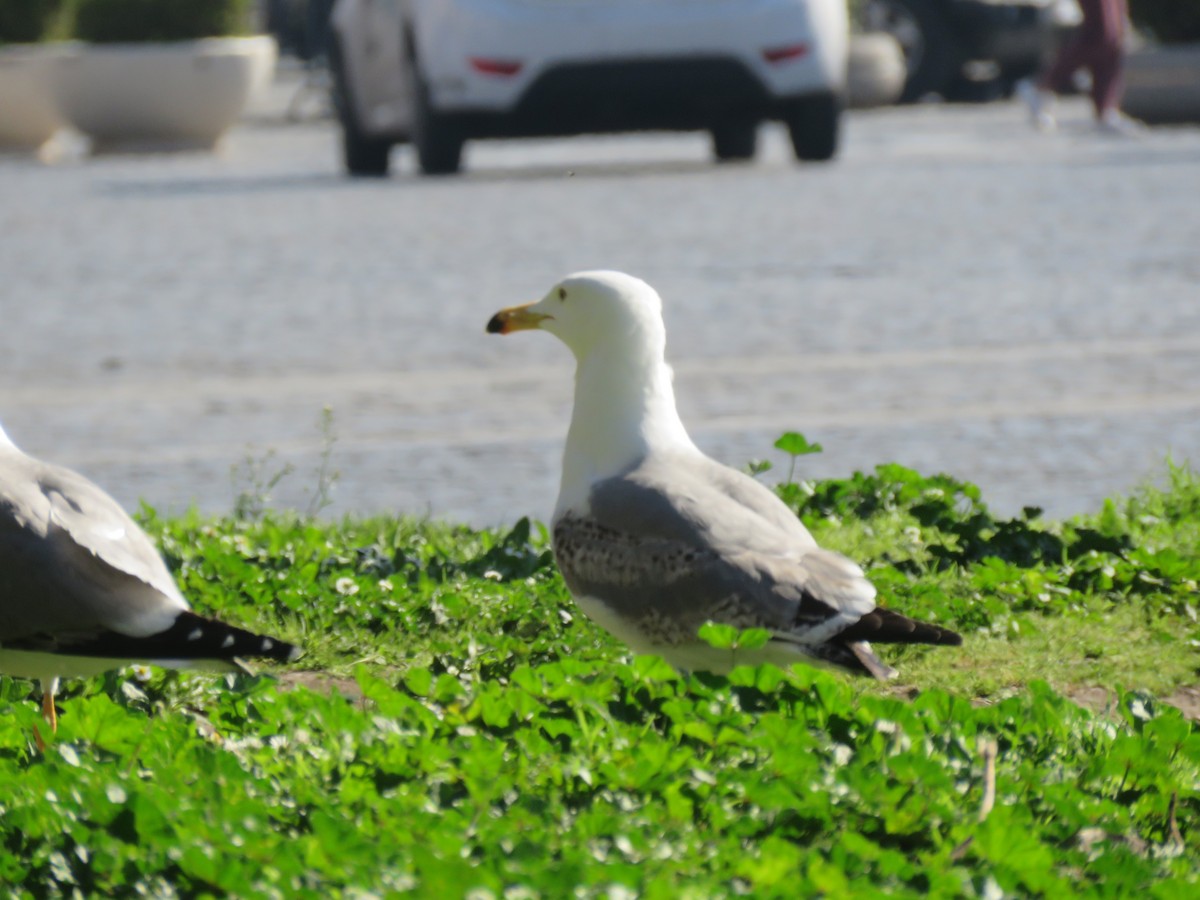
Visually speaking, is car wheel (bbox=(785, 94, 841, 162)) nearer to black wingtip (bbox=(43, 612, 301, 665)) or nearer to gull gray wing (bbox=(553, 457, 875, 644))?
gull gray wing (bbox=(553, 457, 875, 644))

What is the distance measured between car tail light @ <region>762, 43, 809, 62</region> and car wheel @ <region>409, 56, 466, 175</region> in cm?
245

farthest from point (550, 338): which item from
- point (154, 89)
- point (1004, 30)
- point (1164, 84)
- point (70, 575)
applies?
point (1004, 30)

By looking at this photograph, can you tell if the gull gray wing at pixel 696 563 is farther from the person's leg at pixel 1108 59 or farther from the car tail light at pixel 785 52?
the person's leg at pixel 1108 59

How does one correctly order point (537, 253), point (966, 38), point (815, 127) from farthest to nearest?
1. point (966, 38)
2. point (815, 127)
3. point (537, 253)

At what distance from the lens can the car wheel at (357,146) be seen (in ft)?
59.3

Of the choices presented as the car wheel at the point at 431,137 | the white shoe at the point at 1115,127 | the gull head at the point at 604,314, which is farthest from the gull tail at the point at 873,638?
the white shoe at the point at 1115,127

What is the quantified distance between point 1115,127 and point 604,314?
17665mm

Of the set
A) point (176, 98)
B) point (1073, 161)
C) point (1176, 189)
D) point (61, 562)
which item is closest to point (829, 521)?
point (61, 562)

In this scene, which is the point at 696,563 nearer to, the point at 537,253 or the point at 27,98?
the point at 537,253

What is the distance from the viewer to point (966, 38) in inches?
1053

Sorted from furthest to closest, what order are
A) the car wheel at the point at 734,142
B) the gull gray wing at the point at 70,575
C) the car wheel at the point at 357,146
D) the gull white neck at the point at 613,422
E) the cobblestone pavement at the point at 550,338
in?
the car wheel at the point at 734,142
the car wheel at the point at 357,146
the cobblestone pavement at the point at 550,338
the gull white neck at the point at 613,422
the gull gray wing at the point at 70,575

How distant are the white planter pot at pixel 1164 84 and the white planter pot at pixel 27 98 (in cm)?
1029

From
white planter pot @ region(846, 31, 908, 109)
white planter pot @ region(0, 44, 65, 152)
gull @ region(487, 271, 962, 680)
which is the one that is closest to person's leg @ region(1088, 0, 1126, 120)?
white planter pot @ region(846, 31, 908, 109)

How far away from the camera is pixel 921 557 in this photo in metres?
5.29
